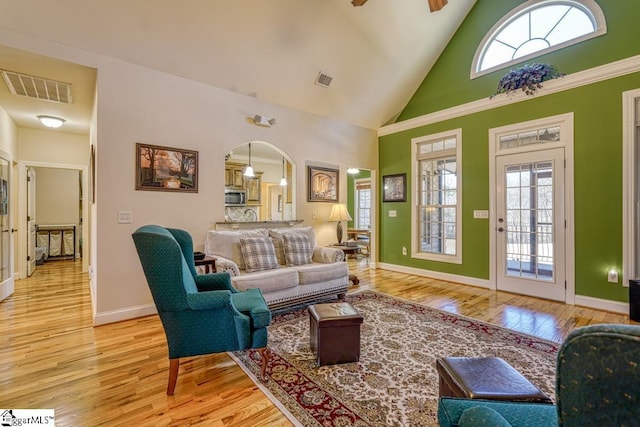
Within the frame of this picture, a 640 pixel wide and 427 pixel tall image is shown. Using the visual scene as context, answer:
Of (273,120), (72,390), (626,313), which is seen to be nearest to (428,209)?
(626,313)

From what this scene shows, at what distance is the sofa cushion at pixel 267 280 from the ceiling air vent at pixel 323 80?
2856 millimetres

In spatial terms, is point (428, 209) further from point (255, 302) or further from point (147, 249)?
point (147, 249)

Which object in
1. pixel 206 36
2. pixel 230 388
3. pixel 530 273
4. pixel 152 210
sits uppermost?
pixel 206 36

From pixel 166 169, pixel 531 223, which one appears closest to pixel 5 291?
pixel 166 169

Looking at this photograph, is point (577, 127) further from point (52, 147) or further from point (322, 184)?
point (52, 147)

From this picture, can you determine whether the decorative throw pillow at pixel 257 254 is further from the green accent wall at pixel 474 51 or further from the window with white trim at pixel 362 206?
the window with white trim at pixel 362 206

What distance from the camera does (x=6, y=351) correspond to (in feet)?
8.07

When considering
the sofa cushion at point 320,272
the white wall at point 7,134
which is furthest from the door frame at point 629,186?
the white wall at point 7,134

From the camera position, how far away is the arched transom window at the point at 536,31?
3.78 m

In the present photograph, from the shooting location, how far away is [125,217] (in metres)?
3.25

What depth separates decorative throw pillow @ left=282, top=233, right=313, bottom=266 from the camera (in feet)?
12.6

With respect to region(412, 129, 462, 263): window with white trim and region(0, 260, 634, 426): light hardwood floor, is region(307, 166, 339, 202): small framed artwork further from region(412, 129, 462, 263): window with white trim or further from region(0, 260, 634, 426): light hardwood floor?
region(0, 260, 634, 426): light hardwood floor

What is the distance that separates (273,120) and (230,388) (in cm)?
Result: 352

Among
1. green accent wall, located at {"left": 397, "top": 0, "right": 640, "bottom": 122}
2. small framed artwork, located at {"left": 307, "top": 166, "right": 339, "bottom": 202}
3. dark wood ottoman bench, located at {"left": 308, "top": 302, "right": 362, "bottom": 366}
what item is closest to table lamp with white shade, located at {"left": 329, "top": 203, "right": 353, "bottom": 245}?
small framed artwork, located at {"left": 307, "top": 166, "right": 339, "bottom": 202}
